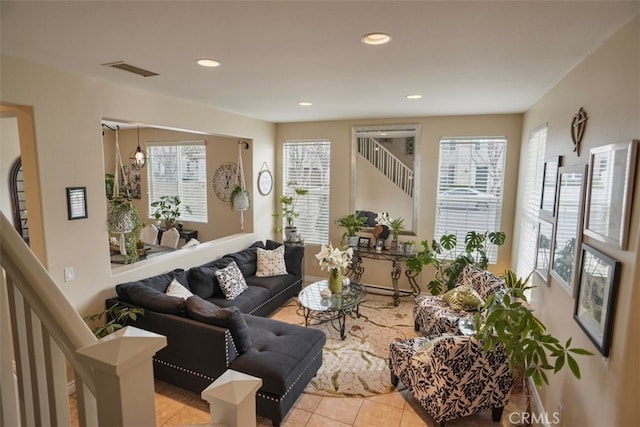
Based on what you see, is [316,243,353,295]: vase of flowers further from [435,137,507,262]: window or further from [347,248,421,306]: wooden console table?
[435,137,507,262]: window

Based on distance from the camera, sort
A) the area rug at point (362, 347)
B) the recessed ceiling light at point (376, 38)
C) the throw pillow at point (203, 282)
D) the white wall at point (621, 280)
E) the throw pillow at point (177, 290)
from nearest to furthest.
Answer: the white wall at point (621, 280) < the recessed ceiling light at point (376, 38) < the area rug at point (362, 347) < the throw pillow at point (177, 290) < the throw pillow at point (203, 282)

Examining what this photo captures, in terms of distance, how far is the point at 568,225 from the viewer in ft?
7.89

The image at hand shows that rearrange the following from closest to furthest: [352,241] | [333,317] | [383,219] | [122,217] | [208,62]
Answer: [208,62], [122,217], [333,317], [383,219], [352,241]

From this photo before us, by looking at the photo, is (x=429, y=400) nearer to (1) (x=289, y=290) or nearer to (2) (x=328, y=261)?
(2) (x=328, y=261)

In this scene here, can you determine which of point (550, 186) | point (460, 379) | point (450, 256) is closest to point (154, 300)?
point (460, 379)

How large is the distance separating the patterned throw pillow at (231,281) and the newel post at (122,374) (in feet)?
10.5

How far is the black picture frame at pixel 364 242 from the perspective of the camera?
5297 mm

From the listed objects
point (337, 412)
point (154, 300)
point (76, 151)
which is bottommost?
point (337, 412)

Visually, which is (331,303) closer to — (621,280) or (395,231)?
(395,231)

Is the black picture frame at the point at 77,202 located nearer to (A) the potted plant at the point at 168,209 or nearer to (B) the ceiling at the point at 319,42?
(B) the ceiling at the point at 319,42

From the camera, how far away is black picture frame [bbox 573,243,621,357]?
1.66 m

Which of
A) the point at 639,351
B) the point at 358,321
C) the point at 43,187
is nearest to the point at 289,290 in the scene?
the point at 358,321
